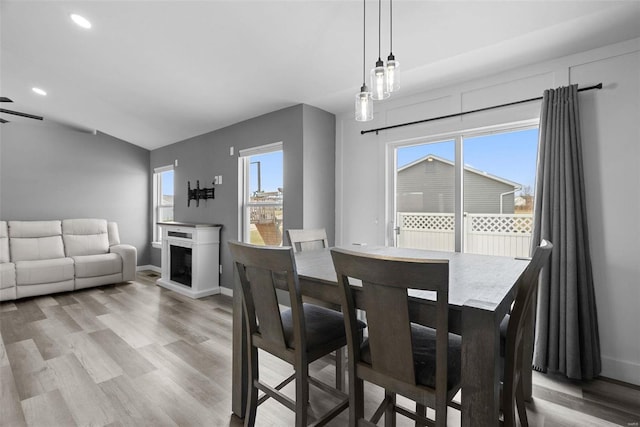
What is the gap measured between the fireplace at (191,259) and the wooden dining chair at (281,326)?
2.92 meters

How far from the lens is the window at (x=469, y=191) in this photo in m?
2.72

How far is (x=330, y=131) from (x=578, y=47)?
7.62 feet

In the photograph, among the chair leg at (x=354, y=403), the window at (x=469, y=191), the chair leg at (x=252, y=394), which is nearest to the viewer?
the chair leg at (x=354, y=403)

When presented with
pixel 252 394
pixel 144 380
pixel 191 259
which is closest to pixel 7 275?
pixel 191 259

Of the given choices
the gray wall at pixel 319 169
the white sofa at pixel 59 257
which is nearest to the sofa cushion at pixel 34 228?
the white sofa at pixel 59 257

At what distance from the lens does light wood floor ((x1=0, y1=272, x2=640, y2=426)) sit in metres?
1.81

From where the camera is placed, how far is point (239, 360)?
179 cm

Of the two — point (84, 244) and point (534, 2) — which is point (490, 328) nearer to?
point (534, 2)

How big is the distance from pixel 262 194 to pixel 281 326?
9.54ft

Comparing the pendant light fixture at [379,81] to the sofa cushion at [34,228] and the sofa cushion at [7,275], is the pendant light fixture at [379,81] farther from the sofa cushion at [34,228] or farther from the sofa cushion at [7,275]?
the sofa cushion at [34,228]

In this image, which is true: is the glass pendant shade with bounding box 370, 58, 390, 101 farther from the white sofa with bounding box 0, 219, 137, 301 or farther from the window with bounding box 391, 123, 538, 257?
the white sofa with bounding box 0, 219, 137, 301

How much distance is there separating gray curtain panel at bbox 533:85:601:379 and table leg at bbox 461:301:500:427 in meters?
1.76

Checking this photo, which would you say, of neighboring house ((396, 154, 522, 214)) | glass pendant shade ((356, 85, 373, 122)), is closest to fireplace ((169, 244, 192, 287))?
neighboring house ((396, 154, 522, 214))

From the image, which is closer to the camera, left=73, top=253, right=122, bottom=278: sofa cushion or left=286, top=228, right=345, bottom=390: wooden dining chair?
left=286, top=228, right=345, bottom=390: wooden dining chair
